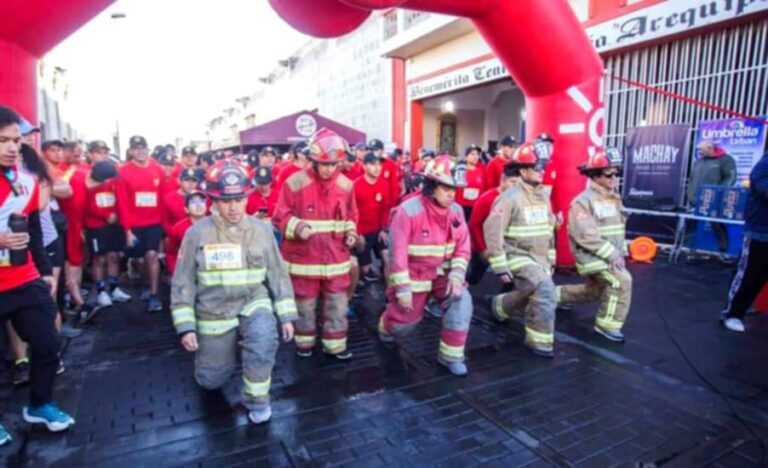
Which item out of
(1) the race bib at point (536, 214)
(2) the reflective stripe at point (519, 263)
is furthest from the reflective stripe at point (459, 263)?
(1) the race bib at point (536, 214)

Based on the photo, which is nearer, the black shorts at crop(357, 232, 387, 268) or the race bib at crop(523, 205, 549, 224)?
the race bib at crop(523, 205, 549, 224)

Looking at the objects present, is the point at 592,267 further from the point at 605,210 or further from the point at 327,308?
the point at 327,308

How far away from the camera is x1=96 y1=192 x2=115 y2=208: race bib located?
5.43m

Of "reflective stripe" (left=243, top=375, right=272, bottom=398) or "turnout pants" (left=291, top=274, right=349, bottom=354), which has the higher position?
"turnout pants" (left=291, top=274, right=349, bottom=354)

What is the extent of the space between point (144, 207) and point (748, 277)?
6.18m

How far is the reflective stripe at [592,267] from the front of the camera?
14.8 feet

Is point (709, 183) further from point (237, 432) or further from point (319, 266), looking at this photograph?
point (237, 432)

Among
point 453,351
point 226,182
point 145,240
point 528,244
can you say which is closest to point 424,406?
point 453,351

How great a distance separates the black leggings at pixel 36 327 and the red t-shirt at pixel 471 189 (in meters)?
5.40

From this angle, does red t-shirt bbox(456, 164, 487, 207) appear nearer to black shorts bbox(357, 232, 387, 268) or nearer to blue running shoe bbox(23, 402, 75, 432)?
black shorts bbox(357, 232, 387, 268)

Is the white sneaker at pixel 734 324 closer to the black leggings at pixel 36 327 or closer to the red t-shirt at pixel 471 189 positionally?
the red t-shirt at pixel 471 189

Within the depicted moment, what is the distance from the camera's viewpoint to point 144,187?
19.0ft

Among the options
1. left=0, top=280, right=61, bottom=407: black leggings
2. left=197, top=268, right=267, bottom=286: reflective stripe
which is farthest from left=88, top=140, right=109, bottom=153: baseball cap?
left=197, top=268, right=267, bottom=286: reflective stripe

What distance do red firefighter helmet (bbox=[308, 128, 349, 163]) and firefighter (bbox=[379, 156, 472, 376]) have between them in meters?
0.63
